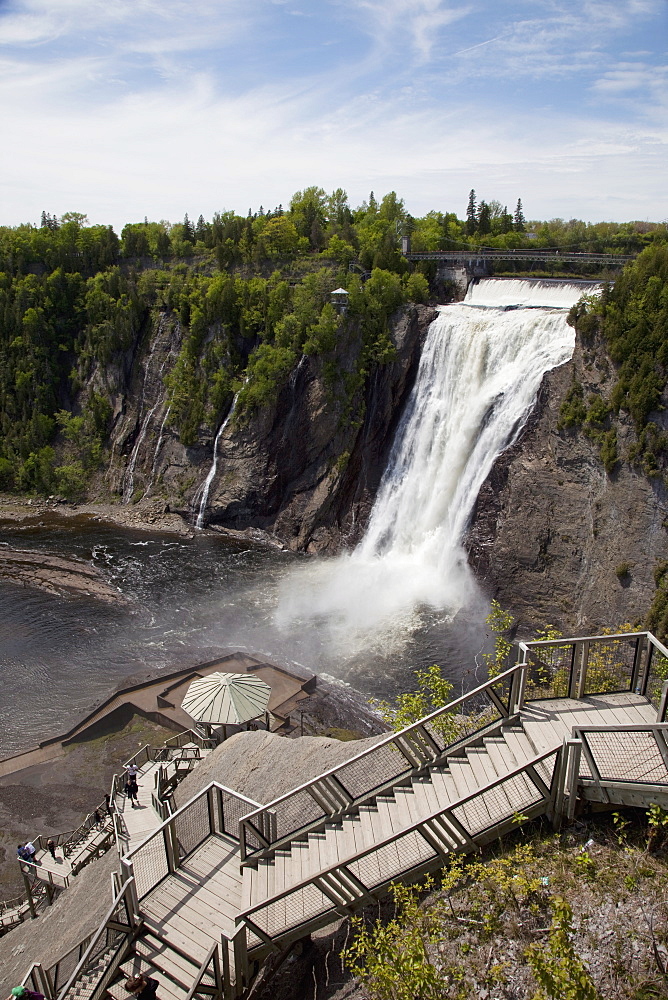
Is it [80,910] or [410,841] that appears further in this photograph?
[80,910]

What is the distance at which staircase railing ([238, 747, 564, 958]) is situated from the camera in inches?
364

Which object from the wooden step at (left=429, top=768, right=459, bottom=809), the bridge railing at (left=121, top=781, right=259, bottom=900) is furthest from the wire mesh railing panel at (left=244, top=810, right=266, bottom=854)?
the wooden step at (left=429, top=768, right=459, bottom=809)

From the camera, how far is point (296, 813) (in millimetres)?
10586

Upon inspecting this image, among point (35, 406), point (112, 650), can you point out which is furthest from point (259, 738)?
point (35, 406)

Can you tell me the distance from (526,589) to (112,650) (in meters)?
19.1

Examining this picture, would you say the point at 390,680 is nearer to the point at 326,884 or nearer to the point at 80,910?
the point at 80,910

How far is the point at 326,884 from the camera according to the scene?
9.34 m

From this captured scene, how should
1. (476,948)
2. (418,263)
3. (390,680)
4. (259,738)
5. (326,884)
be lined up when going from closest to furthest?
(476,948) < (326,884) < (259,738) < (390,680) < (418,263)

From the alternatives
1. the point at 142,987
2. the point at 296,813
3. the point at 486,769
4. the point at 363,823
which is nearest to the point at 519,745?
the point at 486,769

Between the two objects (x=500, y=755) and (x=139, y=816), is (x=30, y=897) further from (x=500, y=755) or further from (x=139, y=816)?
(x=500, y=755)

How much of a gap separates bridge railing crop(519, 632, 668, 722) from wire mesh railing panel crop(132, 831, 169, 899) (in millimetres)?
6690

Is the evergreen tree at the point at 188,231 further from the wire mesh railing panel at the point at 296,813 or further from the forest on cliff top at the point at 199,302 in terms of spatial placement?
the wire mesh railing panel at the point at 296,813

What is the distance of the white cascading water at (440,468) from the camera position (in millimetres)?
33156

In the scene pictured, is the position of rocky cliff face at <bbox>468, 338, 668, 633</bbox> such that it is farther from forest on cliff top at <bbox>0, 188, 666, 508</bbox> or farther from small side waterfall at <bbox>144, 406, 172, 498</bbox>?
small side waterfall at <bbox>144, 406, 172, 498</bbox>
